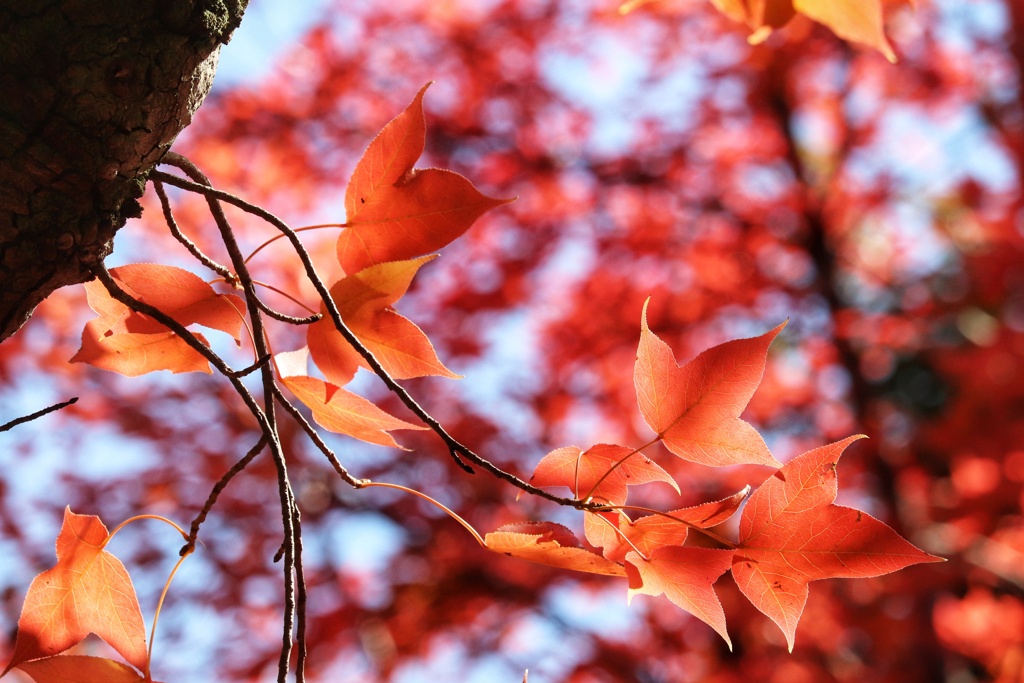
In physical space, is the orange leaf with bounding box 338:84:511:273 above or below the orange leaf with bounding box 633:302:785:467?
above

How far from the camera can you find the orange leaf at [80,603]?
56cm

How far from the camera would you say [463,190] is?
0.54 meters

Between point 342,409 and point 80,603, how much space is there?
0.24 m

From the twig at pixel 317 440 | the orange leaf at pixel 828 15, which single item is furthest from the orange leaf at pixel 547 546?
the orange leaf at pixel 828 15

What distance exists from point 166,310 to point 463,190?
242 mm

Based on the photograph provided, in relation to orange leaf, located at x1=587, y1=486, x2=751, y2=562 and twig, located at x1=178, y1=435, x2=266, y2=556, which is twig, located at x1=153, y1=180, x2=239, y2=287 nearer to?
twig, located at x1=178, y1=435, x2=266, y2=556

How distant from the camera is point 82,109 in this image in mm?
461

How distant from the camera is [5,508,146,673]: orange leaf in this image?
1.82ft

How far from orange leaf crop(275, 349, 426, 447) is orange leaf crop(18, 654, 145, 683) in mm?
220

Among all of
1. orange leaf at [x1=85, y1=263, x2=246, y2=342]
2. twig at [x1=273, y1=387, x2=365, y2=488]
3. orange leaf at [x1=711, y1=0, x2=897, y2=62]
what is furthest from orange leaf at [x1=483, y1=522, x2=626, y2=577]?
orange leaf at [x1=711, y1=0, x2=897, y2=62]

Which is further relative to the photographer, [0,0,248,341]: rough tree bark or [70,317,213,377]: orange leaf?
[70,317,213,377]: orange leaf

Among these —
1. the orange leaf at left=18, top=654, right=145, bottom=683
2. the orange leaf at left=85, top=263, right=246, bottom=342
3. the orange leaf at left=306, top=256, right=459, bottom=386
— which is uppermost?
the orange leaf at left=85, top=263, right=246, bottom=342

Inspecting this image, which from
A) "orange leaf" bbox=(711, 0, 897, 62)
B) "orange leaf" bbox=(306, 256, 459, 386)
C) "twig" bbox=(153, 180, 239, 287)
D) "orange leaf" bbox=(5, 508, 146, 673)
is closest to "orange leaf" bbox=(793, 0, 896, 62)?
"orange leaf" bbox=(711, 0, 897, 62)

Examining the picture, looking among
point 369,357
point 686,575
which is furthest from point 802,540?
point 369,357
